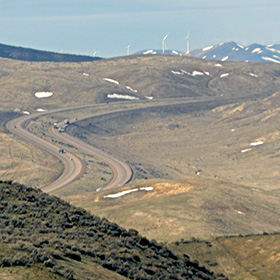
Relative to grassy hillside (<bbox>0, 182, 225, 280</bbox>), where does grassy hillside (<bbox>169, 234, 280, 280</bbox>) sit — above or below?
below

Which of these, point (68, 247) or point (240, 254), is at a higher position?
point (68, 247)

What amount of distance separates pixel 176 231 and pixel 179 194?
92.0 feet

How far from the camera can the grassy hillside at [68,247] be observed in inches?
1761

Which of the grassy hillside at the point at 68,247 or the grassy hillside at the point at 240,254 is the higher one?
the grassy hillside at the point at 68,247

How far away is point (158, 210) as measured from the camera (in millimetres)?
120438

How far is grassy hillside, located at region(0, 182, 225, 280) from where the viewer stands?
1761 inches

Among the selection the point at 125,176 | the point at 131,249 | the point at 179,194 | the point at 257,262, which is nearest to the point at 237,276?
the point at 257,262

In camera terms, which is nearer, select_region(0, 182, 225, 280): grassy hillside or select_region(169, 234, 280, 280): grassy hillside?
select_region(0, 182, 225, 280): grassy hillside

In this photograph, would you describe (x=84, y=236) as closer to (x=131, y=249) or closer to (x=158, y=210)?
(x=131, y=249)

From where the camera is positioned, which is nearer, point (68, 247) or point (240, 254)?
point (68, 247)

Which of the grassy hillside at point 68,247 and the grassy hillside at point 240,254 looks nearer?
the grassy hillside at point 68,247

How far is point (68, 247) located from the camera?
52125 millimetres

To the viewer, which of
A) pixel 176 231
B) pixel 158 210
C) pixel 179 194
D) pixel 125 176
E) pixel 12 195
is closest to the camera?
pixel 12 195

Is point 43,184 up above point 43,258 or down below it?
below
